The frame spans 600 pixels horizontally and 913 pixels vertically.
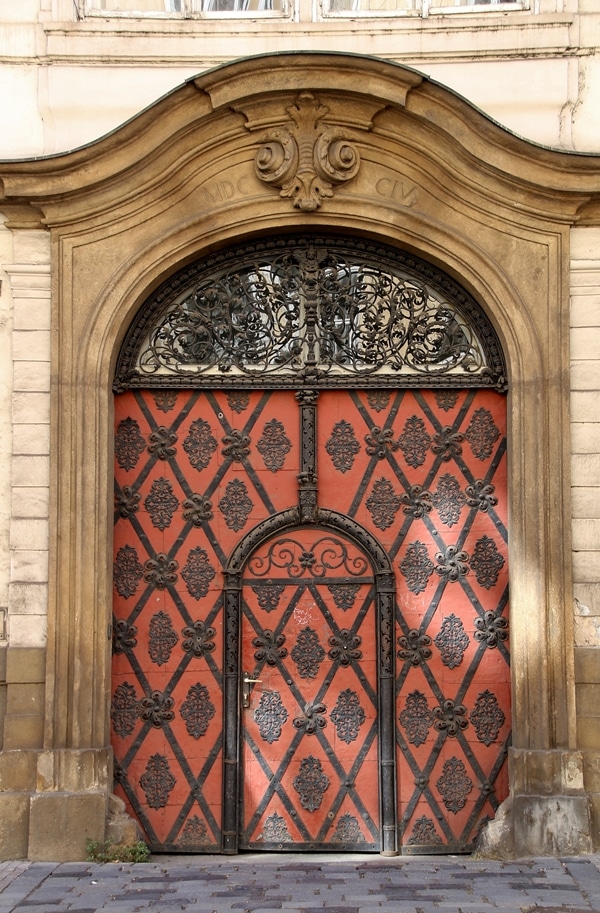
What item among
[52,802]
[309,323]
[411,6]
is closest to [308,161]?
[309,323]

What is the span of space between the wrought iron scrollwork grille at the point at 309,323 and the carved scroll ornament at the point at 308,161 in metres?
0.36

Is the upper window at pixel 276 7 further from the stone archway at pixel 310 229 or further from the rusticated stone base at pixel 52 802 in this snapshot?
the rusticated stone base at pixel 52 802

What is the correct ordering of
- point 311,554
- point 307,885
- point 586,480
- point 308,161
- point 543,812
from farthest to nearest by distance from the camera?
point 311,554
point 308,161
point 586,480
point 543,812
point 307,885

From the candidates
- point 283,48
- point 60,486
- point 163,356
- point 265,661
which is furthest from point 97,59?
point 265,661

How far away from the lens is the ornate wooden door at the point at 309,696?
731cm

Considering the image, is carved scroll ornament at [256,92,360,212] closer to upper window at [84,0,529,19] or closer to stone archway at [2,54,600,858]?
→ stone archway at [2,54,600,858]

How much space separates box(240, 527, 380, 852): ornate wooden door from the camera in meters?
7.31

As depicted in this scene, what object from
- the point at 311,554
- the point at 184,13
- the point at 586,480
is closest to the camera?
the point at 586,480

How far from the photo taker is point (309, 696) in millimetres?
7387

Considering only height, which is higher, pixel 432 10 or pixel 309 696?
pixel 432 10

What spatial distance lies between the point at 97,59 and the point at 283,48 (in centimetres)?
114

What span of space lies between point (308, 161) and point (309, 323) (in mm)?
972

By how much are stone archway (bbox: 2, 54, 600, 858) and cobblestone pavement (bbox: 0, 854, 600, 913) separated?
0.28 meters

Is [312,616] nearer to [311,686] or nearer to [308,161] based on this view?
[311,686]
